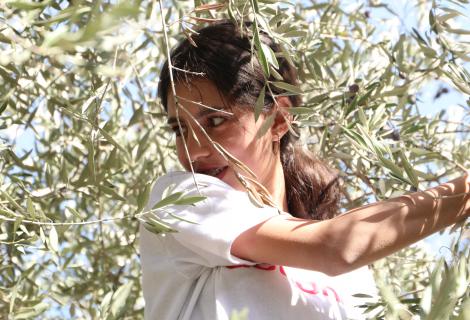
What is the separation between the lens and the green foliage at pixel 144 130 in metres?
1.57

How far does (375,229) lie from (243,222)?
0.76 ft

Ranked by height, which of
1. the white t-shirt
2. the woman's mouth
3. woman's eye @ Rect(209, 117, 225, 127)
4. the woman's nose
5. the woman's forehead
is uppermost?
the woman's forehead

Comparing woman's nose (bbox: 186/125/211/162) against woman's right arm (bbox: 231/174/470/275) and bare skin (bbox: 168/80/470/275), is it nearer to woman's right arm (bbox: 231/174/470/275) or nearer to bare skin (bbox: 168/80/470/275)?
bare skin (bbox: 168/80/470/275)

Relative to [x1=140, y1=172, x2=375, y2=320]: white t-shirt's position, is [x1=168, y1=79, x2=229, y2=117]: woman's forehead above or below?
above

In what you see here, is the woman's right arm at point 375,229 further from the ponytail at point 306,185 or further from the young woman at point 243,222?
the ponytail at point 306,185

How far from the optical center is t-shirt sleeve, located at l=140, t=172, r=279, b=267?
151 centimetres

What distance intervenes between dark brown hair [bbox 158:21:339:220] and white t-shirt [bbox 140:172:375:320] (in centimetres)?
23

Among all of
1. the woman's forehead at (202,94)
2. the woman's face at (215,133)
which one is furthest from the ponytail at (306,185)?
the woman's forehead at (202,94)

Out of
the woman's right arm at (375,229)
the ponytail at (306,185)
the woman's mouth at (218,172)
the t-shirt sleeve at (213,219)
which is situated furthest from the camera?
the ponytail at (306,185)

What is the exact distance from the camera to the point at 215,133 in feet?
5.58

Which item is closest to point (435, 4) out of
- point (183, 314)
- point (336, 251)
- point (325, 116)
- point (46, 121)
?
point (325, 116)

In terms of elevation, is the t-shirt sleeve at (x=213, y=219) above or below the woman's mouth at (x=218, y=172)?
below

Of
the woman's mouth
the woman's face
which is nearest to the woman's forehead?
the woman's face

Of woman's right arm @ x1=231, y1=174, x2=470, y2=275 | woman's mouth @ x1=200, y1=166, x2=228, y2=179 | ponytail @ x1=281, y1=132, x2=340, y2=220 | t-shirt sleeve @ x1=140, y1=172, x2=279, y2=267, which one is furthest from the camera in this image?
ponytail @ x1=281, y1=132, x2=340, y2=220
